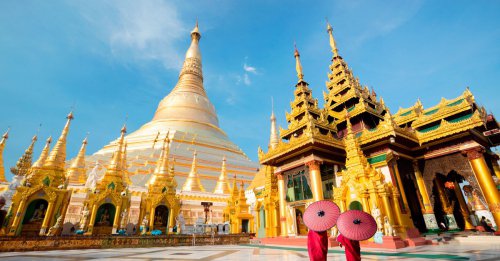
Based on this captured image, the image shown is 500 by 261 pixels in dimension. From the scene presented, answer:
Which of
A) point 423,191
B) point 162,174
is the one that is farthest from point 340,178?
point 162,174

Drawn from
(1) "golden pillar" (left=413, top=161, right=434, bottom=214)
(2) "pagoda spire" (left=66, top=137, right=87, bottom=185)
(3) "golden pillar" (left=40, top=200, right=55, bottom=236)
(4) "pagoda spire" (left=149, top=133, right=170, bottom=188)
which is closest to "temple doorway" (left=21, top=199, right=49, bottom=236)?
(3) "golden pillar" (left=40, top=200, right=55, bottom=236)

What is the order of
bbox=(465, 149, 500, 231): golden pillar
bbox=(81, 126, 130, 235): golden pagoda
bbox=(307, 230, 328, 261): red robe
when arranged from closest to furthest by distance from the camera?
bbox=(307, 230, 328, 261): red robe → bbox=(465, 149, 500, 231): golden pillar → bbox=(81, 126, 130, 235): golden pagoda

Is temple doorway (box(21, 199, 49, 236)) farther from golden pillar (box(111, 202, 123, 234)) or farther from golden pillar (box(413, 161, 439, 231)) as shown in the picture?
golden pillar (box(413, 161, 439, 231))

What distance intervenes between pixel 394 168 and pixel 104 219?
17.8m

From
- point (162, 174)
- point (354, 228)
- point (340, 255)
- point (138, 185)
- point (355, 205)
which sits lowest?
point (340, 255)

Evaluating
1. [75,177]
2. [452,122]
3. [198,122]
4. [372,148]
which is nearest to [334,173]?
[372,148]

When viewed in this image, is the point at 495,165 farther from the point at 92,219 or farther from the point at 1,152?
the point at 1,152

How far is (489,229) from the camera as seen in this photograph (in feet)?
37.1

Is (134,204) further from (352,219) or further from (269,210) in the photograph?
(352,219)

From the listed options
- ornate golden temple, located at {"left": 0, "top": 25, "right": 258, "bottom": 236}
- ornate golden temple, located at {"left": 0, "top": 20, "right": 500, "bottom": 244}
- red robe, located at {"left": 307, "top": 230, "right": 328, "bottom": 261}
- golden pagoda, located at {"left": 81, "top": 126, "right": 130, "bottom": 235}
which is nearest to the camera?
red robe, located at {"left": 307, "top": 230, "right": 328, "bottom": 261}

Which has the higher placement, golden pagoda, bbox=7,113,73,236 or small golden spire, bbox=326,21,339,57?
small golden spire, bbox=326,21,339,57

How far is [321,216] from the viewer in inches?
147

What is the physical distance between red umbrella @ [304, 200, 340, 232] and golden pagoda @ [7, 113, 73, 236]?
15.7 metres

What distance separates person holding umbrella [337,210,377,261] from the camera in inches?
133
